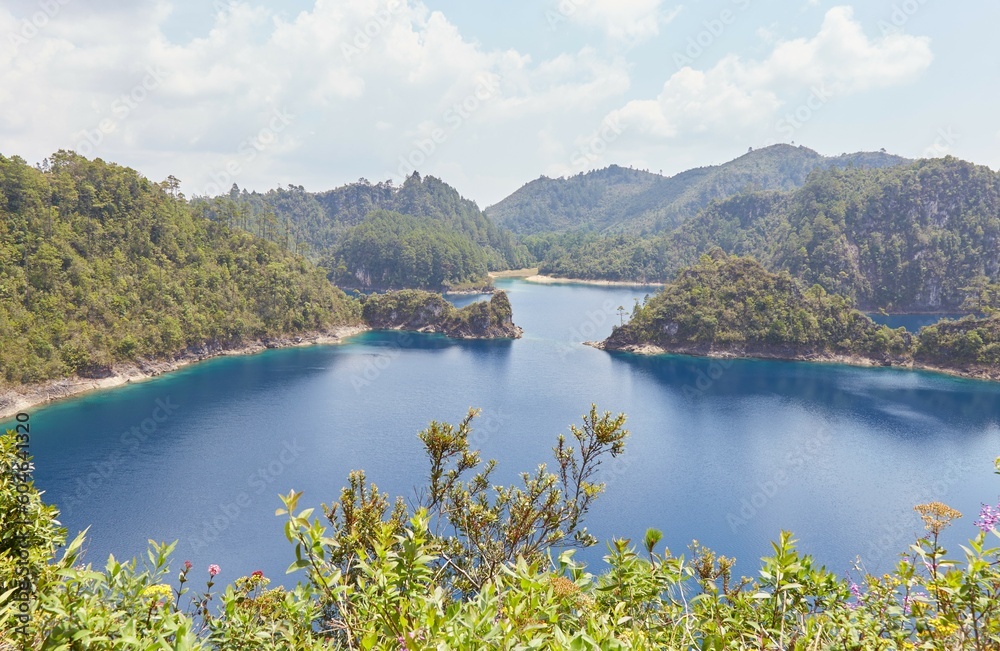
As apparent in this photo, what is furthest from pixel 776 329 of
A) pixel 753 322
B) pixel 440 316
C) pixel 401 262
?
pixel 401 262

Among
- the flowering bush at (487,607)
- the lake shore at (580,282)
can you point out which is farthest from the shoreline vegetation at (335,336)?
the lake shore at (580,282)

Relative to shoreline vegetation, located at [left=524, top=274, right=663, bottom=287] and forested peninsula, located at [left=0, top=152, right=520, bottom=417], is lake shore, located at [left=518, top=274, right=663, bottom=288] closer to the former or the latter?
shoreline vegetation, located at [left=524, top=274, right=663, bottom=287]

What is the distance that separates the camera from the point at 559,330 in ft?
300

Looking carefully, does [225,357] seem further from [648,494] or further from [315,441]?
[648,494]

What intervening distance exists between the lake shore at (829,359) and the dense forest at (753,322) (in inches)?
15.3

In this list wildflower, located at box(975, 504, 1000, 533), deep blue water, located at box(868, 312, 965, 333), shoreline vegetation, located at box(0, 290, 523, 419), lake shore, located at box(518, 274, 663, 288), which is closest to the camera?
wildflower, located at box(975, 504, 1000, 533)

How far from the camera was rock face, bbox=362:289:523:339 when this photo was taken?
3371 inches

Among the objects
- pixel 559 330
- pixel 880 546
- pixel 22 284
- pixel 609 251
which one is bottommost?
pixel 880 546

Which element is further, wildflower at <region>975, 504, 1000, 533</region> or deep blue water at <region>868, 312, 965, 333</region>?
deep blue water at <region>868, 312, 965, 333</region>

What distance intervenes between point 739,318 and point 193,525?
6909 cm

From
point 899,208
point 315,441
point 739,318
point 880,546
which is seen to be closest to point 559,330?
point 739,318

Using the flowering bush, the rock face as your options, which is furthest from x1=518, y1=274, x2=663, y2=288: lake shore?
the flowering bush

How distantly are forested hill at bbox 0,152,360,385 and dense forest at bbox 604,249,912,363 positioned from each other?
48010mm

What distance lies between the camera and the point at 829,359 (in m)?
72.9
